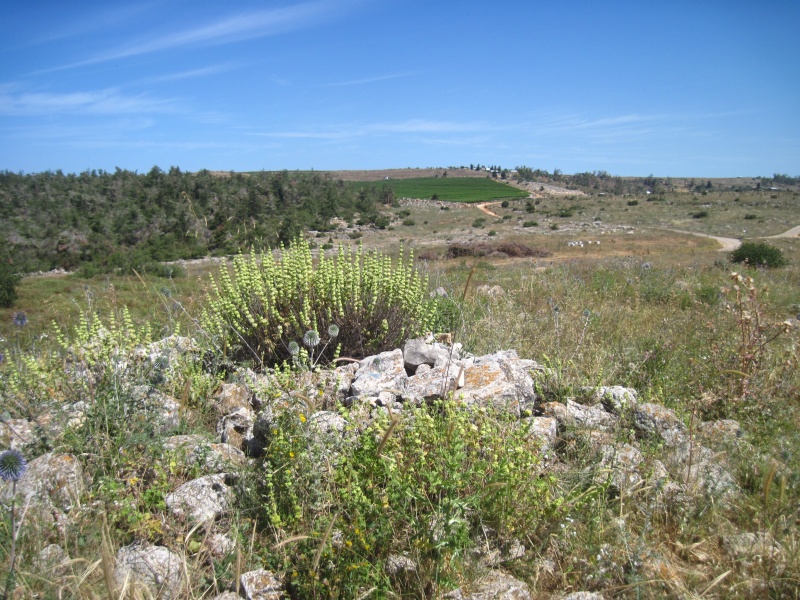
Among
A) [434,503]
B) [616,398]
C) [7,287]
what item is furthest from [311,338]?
[7,287]

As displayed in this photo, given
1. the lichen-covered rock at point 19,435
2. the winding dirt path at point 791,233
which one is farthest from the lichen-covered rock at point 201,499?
the winding dirt path at point 791,233

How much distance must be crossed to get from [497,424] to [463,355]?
140cm

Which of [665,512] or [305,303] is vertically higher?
[305,303]

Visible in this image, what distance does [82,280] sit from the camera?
1659 centimetres

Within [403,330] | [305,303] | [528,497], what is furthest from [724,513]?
[305,303]

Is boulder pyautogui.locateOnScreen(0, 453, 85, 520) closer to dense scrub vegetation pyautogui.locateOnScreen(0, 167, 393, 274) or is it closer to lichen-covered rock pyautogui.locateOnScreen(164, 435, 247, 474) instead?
lichen-covered rock pyautogui.locateOnScreen(164, 435, 247, 474)

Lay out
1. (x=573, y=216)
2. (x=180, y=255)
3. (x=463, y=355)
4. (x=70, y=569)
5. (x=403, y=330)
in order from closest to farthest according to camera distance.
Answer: (x=70, y=569), (x=463, y=355), (x=403, y=330), (x=180, y=255), (x=573, y=216)

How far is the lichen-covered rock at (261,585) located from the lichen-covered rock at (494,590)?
0.68 metres

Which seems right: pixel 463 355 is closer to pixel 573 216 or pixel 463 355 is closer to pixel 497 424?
pixel 497 424

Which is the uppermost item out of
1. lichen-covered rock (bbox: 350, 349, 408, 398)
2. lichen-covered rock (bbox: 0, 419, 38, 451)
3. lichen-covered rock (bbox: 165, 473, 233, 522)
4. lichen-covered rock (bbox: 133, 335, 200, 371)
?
lichen-covered rock (bbox: 133, 335, 200, 371)

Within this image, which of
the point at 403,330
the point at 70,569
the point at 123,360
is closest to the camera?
the point at 70,569

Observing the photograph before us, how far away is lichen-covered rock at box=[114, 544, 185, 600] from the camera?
1.95 metres

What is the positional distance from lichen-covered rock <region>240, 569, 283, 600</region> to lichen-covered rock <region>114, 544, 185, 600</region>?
24 centimetres

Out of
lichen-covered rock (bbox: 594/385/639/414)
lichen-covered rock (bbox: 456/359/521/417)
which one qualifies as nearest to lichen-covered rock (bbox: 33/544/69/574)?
lichen-covered rock (bbox: 456/359/521/417)
